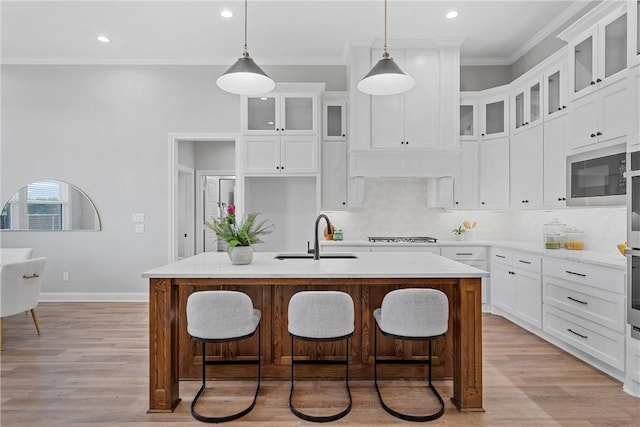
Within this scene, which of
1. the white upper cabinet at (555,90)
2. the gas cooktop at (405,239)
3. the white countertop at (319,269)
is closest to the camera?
the white countertop at (319,269)

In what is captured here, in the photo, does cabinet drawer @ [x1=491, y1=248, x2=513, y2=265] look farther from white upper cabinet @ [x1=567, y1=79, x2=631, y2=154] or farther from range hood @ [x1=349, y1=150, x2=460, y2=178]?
white upper cabinet @ [x1=567, y1=79, x2=631, y2=154]

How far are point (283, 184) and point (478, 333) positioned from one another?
347 centimetres

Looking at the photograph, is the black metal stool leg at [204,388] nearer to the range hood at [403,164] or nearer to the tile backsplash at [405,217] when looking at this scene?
the range hood at [403,164]

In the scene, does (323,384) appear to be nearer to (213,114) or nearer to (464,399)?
(464,399)

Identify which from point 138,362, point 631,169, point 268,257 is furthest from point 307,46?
point 138,362

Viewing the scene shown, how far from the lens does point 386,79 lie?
112 inches

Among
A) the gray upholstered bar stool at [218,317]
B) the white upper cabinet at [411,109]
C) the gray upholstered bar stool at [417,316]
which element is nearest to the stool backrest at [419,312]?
the gray upholstered bar stool at [417,316]

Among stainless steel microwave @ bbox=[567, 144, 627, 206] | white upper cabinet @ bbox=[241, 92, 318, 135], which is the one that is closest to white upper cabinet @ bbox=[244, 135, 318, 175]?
white upper cabinet @ bbox=[241, 92, 318, 135]

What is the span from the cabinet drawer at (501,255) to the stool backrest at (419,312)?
2295 millimetres

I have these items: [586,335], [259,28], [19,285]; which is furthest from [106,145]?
[586,335]

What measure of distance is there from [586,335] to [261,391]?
255 centimetres

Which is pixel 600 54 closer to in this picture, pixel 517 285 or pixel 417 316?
pixel 517 285

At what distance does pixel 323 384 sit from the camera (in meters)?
2.61

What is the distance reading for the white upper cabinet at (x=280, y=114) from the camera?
4.70 meters
